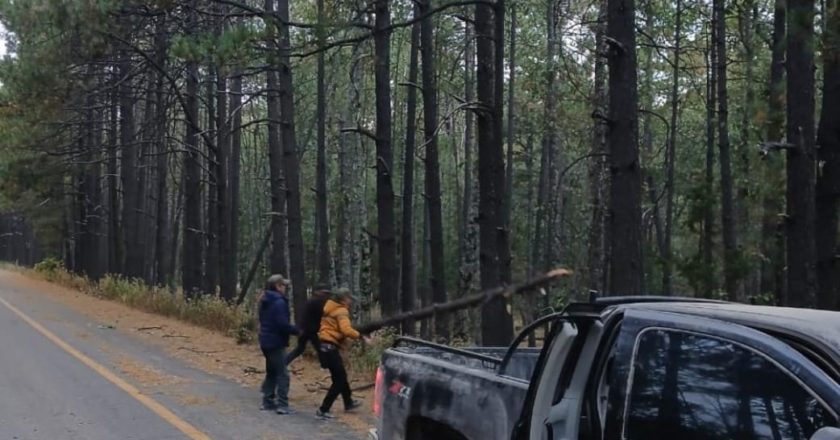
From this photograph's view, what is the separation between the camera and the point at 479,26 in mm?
14703

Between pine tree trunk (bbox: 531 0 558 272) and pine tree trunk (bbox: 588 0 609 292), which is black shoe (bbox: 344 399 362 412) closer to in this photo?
pine tree trunk (bbox: 588 0 609 292)

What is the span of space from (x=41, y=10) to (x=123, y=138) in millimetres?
14941

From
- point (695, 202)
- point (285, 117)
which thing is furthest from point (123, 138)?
point (695, 202)

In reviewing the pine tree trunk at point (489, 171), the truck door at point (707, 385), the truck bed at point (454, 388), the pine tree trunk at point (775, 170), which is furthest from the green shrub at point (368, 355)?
the truck door at point (707, 385)

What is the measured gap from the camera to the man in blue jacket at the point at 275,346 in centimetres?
1136

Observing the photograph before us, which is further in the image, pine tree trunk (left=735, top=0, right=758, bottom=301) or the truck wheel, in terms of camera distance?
pine tree trunk (left=735, top=0, right=758, bottom=301)

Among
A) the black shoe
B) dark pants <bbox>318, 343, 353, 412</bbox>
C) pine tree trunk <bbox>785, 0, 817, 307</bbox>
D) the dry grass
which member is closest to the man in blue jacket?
dark pants <bbox>318, 343, 353, 412</bbox>

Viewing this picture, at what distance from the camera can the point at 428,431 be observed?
573 centimetres

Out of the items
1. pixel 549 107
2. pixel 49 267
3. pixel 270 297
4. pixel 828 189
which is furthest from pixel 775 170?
pixel 49 267

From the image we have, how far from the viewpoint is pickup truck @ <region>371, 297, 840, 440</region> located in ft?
11.1

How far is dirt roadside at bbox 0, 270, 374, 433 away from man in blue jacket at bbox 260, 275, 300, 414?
446 millimetres

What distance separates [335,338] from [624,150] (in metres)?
4.01

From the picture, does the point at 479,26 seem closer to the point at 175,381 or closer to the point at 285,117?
the point at 285,117

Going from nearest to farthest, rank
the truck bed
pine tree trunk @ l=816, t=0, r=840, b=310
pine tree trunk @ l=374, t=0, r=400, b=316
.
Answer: the truck bed, pine tree trunk @ l=816, t=0, r=840, b=310, pine tree trunk @ l=374, t=0, r=400, b=316
